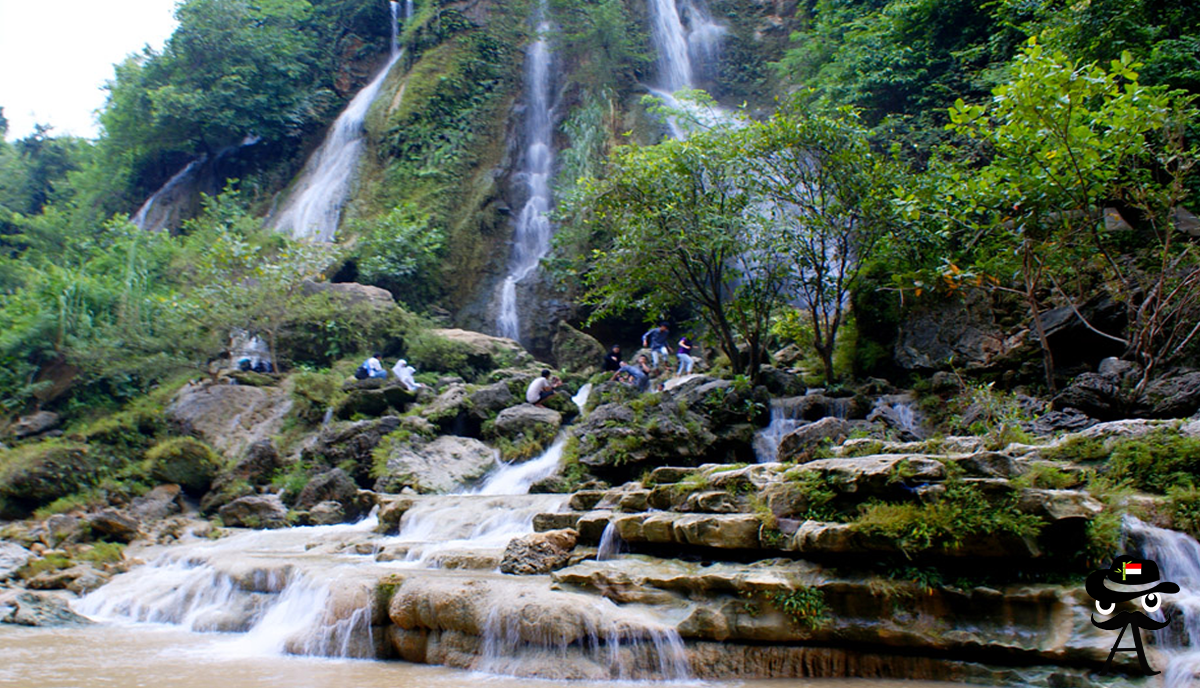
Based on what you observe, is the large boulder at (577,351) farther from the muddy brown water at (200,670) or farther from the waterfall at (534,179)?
the muddy brown water at (200,670)

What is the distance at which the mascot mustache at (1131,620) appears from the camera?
473 cm

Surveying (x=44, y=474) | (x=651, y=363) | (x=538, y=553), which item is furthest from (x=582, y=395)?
(x=44, y=474)

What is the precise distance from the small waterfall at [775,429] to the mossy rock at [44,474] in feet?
43.0

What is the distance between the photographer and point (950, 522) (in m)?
5.57

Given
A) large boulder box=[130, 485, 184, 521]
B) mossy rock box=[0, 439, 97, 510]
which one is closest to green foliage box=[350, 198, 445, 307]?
large boulder box=[130, 485, 184, 521]

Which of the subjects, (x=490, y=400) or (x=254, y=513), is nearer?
(x=254, y=513)

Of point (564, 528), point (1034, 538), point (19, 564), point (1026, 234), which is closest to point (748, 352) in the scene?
point (1026, 234)

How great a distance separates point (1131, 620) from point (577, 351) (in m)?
16.0

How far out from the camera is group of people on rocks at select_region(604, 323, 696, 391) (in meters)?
16.5

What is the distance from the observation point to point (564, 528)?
27.2 ft

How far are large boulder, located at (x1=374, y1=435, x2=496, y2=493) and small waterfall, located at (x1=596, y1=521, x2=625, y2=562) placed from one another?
6.56 metres

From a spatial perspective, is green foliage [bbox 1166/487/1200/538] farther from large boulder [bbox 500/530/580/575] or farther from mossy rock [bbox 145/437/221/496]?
mossy rock [bbox 145/437/221/496]

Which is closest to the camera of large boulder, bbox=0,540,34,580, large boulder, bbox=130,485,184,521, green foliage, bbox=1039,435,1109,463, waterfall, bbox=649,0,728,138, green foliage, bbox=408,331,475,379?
green foliage, bbox=1039,435,1109,463

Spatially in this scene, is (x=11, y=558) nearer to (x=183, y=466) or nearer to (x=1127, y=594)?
(x=183, y=466)
